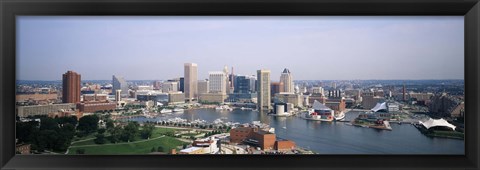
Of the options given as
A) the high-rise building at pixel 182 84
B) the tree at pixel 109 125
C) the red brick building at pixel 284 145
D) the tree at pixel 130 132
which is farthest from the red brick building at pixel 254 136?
the tree at pixel 109 125

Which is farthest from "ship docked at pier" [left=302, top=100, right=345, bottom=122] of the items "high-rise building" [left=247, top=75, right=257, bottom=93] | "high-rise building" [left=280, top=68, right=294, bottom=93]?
"high-rise building" [left=247, top=75, right=257, bottom=93]

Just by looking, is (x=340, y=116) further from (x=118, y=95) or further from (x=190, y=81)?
(x=118, y=95)

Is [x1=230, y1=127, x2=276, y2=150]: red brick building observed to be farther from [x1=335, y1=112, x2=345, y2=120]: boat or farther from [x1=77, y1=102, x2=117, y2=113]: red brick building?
[x1=77, y1=102, x2=117, y2=113]: red brick building

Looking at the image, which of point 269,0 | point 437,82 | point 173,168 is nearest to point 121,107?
point 173,168

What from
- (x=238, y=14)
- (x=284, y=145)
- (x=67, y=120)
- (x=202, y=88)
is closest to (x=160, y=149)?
(x=202, y=88)

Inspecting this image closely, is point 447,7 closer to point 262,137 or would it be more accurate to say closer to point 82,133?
point 262,137

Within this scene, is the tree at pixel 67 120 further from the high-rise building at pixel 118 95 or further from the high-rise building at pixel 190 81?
the high-rise building at pixel 190 81

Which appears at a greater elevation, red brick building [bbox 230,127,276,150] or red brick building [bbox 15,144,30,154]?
red brick building [bbox 230,127,276,150]
